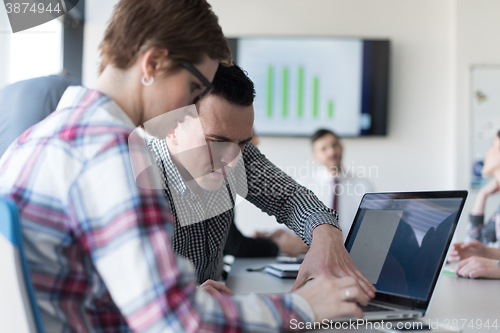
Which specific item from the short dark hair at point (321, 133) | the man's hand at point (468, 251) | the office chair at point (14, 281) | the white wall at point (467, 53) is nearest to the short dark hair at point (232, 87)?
the office chair at point (14, 281)

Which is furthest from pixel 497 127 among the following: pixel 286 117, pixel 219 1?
pixel 219 1

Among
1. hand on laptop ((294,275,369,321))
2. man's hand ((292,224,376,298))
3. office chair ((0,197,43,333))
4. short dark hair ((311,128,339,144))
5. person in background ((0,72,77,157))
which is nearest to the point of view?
office chair ((0,197,43,333))

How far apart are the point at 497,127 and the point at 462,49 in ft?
2.23

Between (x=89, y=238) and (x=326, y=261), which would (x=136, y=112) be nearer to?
(x=89, y=238)

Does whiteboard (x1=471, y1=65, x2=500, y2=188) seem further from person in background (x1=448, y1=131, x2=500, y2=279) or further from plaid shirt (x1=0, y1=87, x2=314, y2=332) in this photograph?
plaid shirt (x1=0, y1=87, x2=314, y2=332)

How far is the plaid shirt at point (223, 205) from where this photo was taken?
125 cm

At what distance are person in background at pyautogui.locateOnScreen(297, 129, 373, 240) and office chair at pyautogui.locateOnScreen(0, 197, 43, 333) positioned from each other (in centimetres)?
293

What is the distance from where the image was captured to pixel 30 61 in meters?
2.68

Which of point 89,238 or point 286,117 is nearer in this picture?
point 89,238

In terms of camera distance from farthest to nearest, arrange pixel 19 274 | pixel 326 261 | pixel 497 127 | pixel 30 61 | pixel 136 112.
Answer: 1. pixel 497 127
2. pixel 30 61
3. pixel 326 261
4. pixel 136 112
5. pixel 19 274

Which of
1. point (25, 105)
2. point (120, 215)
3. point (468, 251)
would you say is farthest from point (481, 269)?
point (25, 105)

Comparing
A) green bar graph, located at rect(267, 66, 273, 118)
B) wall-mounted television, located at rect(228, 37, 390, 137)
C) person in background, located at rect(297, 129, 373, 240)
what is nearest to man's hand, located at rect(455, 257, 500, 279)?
person in background, located at rect(297, 129, 373, 240)

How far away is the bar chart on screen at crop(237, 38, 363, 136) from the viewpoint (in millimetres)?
3658

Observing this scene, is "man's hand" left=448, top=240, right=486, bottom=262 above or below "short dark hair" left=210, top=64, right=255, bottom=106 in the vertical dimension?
below
